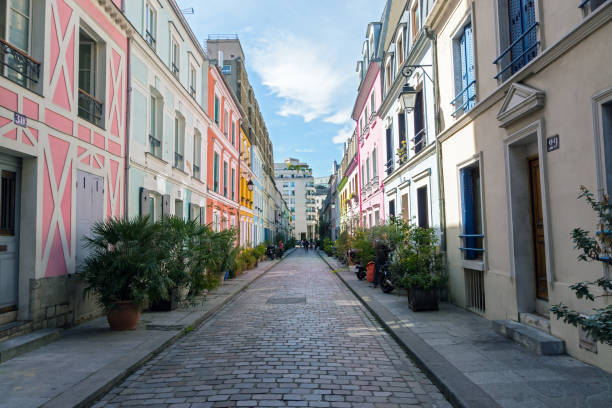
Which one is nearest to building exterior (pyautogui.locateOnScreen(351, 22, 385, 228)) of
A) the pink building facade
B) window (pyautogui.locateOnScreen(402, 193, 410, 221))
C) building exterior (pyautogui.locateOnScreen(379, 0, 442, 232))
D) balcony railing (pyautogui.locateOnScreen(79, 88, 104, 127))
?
building exterior (pyautogui.locateOnScreen(379, 0, 442, 232))

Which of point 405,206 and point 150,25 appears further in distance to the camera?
point 405,206

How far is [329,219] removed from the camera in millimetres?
52750

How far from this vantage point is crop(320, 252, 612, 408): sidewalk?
400 centimetres

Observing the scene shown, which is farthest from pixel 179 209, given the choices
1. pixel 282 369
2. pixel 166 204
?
pixel 282 369

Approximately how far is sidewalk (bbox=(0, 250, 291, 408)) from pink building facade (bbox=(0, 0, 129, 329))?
0.85m

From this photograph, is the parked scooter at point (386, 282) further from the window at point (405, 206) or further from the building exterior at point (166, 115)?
the building exterior at point (166, 115)

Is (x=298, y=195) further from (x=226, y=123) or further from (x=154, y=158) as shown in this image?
(x=154, y=158)

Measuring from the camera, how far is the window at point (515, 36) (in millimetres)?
6488

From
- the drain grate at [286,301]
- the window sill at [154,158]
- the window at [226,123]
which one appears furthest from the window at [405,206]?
the window at [226,123]

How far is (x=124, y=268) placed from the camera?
23.5ft

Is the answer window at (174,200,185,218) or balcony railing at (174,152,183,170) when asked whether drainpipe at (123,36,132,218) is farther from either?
window at (174,200,185,218)

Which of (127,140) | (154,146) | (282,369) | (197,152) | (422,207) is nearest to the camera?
(282,369)

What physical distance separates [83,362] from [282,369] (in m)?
2.50

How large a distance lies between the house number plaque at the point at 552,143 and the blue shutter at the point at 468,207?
10.8 feet
